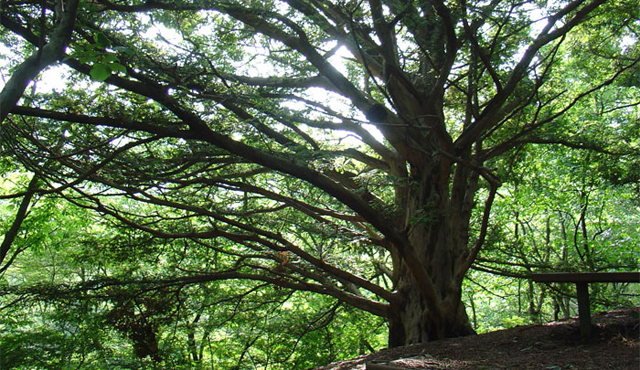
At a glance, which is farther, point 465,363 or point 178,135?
point 178,135

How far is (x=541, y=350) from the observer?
407 centimetres

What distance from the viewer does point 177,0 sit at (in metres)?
5.03

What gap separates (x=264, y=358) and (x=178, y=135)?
374 inches

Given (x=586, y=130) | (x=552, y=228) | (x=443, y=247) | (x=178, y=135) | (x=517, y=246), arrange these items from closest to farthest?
(x=178, y=135) < (x=443, y=247) < (x=586, y=130) < (x=517, y=246) < (x=552, y=228)

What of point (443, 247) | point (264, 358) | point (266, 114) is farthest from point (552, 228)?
point (266, 114)

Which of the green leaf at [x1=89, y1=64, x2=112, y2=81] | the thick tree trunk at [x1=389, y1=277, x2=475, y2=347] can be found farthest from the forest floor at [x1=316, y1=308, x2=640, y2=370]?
the green leaf at [x1=89, y1=64, x2=112, y2=81]

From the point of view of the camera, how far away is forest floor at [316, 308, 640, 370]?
3428mm

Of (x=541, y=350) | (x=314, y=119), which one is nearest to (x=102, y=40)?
(x=541, y=350)

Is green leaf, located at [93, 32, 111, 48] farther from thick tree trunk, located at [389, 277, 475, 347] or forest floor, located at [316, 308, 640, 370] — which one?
thick tree trunk, located at [389, 277, 475, 347]

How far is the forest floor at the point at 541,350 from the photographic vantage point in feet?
11.2

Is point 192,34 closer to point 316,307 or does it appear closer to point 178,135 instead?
point 178,135

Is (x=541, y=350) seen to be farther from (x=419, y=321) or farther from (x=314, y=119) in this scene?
(x=314, y=119)

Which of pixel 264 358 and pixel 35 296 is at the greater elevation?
pixel 35 296

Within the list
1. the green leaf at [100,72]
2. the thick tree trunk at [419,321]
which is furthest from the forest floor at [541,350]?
the green leaf at [100,72]
